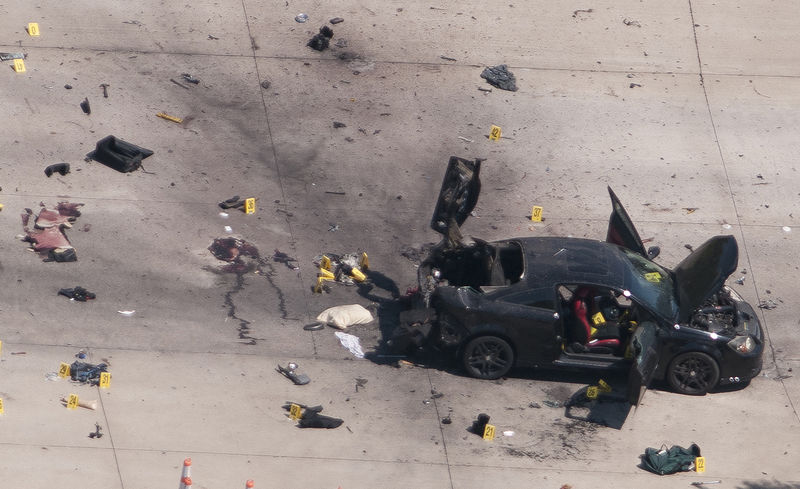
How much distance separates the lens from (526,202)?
14273mm

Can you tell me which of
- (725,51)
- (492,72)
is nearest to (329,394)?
(492,72)

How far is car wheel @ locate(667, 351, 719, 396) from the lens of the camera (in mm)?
11016

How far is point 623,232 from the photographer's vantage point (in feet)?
40.1

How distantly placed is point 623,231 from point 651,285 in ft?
3.70

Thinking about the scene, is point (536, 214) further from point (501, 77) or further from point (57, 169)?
point (57, 169)

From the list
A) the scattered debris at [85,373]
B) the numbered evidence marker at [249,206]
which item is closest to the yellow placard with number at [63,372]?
the scattered debris at [85,373]

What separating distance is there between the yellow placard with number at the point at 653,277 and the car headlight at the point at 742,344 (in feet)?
3.45

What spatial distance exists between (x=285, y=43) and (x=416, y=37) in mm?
2172

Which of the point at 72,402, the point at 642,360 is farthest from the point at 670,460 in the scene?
the point at 72,402

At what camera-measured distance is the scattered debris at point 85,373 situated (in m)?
10.5

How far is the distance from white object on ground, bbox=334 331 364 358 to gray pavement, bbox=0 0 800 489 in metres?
0.16

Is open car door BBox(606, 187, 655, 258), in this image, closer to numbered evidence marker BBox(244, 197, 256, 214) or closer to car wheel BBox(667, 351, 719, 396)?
car wheel BBox(667, 351, 719, 396)

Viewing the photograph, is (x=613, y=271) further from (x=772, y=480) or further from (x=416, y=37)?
(x=416, y=37)

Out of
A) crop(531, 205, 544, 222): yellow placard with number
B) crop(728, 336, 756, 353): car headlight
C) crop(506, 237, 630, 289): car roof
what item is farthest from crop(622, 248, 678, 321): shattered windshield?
crop(531, 205, 544, 222): yellow placard with number
